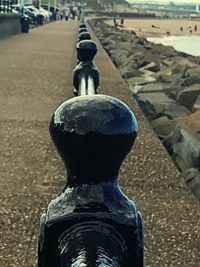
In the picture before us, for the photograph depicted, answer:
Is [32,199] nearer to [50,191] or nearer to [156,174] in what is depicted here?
[50,191]

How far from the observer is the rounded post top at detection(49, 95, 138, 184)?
1.25 meters

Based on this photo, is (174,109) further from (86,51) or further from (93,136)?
(93,136)

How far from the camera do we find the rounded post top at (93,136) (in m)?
1.25

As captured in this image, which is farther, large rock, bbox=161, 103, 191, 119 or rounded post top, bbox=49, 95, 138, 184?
large rock, bbox=161, 103, 191, 119

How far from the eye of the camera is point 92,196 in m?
1.24

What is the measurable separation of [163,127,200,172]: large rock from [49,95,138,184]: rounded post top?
16.7ft

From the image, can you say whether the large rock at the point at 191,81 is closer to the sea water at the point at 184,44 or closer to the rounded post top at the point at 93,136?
the rounded post top at the point at 93,136

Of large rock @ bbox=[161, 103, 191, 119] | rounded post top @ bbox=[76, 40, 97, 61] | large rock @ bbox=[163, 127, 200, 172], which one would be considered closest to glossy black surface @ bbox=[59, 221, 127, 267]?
rounded post top @ bbox=[76, 40, 97, 61]

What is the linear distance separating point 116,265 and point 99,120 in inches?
11.7

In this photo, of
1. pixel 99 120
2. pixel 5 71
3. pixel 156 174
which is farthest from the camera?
pixel 5 71

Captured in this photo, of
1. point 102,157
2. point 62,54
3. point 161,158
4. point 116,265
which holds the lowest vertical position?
point 62,54

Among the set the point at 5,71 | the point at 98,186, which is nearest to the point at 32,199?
the point at 98,186

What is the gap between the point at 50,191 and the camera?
147 inches

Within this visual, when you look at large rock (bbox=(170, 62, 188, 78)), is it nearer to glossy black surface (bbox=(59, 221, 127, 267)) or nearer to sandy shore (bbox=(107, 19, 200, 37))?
glossy black surface (bbox=(59, 221, 127, 267))
